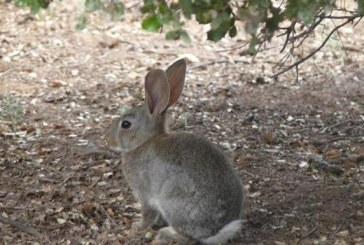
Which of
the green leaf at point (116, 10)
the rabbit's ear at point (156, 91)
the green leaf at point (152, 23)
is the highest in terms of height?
the green leaf at point (116, 10)

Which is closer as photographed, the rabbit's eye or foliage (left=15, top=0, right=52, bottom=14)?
A: foliage (left=15, top=0, right=52, bottom=14)

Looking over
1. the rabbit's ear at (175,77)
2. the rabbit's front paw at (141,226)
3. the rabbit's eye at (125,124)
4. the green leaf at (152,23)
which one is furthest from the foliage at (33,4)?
the rabbit's front paw at (141,226)

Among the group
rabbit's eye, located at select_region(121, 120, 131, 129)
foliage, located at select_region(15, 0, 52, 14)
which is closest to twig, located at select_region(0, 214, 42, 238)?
rabbit's eye, located at select_region(121, 120, 131, 129)

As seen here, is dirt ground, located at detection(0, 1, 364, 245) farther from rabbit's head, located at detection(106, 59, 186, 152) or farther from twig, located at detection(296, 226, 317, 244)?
rabbit's head, located at detection(106, 59, 186, 152)

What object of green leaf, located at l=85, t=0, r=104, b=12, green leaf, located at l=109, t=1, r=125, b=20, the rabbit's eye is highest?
green leaf, located at l=85, t=0, r=104, b=12

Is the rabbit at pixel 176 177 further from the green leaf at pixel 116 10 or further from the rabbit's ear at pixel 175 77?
the green leaf at pixel 116 10

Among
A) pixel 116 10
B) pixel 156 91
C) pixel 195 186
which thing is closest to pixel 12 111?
pixel 156 91
